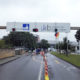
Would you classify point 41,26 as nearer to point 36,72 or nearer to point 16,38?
point 36,72

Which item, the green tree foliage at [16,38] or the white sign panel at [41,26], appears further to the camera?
the green tree foliage at [16,38]

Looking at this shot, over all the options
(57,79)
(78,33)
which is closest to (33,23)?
(78,33)

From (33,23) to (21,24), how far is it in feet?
5.86

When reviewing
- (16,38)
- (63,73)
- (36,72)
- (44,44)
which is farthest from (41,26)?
(44,44)

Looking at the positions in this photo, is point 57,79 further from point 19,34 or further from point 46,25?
point 19,34

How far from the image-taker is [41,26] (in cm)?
2769

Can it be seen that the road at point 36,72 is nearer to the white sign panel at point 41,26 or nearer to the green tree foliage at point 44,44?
the white sign panel at point 41,26

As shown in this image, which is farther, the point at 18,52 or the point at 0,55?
the point at 18,52

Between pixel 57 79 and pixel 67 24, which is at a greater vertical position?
pixel 67 24

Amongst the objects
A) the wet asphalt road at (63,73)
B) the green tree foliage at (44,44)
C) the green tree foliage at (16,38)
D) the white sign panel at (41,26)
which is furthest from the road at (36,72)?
the green tree foliage at (44,44)

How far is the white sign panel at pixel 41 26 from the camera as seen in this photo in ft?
90.7

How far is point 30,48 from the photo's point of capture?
110 meters

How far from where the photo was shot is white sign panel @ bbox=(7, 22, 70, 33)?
2764 centimetres

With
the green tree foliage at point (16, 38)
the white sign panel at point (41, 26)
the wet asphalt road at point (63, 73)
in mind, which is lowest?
the wet asphalt road at point (63, 73)
